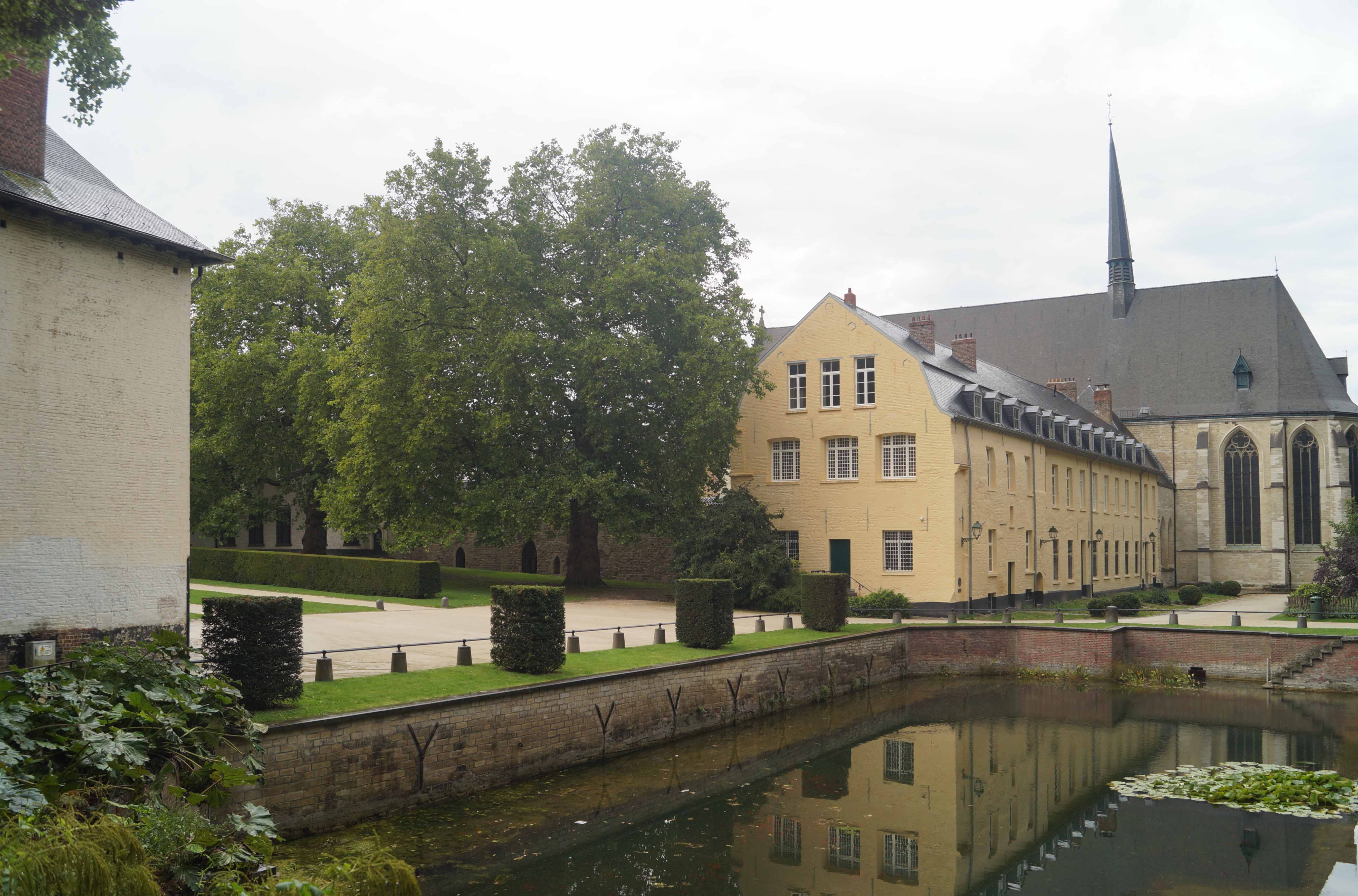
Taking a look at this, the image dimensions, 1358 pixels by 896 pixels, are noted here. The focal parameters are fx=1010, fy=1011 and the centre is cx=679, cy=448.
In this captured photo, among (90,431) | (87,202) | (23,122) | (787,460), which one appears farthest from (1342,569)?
(23,122)

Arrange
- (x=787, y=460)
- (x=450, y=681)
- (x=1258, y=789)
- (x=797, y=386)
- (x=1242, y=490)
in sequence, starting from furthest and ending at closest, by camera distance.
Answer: (x=1242, y=490) < (x=787, y=460) < (x=797, y=386) < (x=450, y=681) < (x=1258, y=789)

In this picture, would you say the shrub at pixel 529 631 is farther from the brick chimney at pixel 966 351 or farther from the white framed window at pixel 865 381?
the brick chimney at pixel 966 351

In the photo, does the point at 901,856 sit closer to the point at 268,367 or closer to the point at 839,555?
the point at 839,555

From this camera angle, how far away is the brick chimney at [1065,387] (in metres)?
44.4

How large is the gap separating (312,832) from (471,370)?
1755 cm

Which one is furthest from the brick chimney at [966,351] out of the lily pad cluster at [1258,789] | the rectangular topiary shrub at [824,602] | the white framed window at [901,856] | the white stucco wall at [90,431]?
the white stucco wall at [90,431]

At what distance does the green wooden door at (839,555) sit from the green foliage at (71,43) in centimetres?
2267

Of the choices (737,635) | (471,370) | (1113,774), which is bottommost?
(1113,774)

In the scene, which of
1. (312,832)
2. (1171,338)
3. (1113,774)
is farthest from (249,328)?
(1171,338)

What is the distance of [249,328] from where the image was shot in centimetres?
3278

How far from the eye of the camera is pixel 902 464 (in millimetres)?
29641

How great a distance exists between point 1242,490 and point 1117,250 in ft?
45.7

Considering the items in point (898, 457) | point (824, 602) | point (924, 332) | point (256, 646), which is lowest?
point (824, 602)

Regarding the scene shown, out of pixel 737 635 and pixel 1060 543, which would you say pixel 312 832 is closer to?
pixel 737 635
